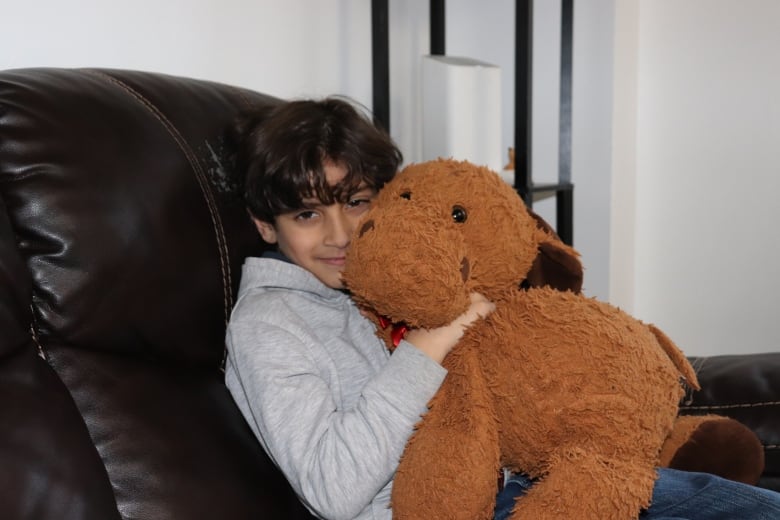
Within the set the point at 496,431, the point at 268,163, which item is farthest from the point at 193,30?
the point at 496,431

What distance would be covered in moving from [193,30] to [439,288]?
0.78 meters

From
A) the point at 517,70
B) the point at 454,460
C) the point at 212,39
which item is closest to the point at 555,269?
the point at 454,460

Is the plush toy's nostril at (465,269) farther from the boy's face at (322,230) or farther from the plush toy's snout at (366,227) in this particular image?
the boy's face at (322,230)

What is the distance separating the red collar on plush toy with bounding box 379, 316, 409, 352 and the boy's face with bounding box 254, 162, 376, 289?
0.44ft

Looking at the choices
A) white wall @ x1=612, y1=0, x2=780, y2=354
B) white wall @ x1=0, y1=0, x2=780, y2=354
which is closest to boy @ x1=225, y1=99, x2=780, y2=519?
white wall @ x1=0, y1=0, x2=780, y2=354

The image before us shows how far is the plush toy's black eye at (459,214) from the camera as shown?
0.82 meters

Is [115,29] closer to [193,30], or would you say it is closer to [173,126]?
[193,30]

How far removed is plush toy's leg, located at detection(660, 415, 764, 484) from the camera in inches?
39.3

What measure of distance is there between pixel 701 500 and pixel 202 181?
0.67m

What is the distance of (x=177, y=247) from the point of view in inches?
33.9

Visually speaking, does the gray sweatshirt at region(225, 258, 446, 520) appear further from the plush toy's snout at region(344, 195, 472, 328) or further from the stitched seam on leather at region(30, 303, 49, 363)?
the stitched seam on leather at region(30, 303, 49, 363)

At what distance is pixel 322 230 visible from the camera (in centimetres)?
103

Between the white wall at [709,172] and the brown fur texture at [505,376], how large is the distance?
1557mm

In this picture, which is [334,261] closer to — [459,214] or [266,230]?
[266,230]
